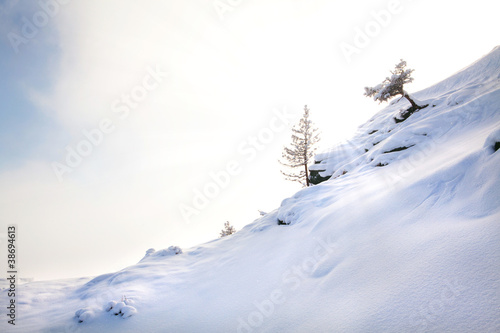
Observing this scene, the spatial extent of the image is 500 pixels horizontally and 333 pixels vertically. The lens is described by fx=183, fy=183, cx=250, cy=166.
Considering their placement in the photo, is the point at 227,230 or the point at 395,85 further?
the point at 227,230

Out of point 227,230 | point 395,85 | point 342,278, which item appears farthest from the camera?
point 227,230

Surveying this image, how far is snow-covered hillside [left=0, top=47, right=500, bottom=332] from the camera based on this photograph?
2.03 metres

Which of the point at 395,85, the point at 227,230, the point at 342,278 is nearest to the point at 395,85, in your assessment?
the point at 395,85

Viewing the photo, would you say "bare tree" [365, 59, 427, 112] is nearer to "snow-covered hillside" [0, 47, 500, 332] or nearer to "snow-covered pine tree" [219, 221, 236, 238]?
"snow-covered hillside" [0, 47, 500, 332]

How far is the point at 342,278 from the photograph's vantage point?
3.09 metres

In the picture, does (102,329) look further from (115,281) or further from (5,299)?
(5,299)

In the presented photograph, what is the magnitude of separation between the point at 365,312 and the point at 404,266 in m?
0.93

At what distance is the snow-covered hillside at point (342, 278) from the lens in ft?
6.66

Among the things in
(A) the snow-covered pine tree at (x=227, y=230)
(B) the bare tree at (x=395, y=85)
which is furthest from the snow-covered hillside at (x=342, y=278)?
(A) the snow-covered pine tree at (x=227, y=230)


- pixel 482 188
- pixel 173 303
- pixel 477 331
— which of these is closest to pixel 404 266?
Result: pixel 477 331

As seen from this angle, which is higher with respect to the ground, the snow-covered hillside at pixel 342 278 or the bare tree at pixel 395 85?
the bare tree at pixel 395 85

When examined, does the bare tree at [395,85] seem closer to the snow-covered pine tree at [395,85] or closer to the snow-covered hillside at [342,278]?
the snow-covered pine tree at [395,85]

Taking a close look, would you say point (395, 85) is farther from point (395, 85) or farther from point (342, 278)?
point (342, 278)

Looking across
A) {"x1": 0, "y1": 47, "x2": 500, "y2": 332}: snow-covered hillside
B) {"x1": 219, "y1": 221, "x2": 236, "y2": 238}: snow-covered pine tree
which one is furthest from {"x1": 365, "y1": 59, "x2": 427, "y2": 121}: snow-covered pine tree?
{"x1": 219, "y1": 221, "x2": 236, "y2": 238}: snow-covered pine tree
